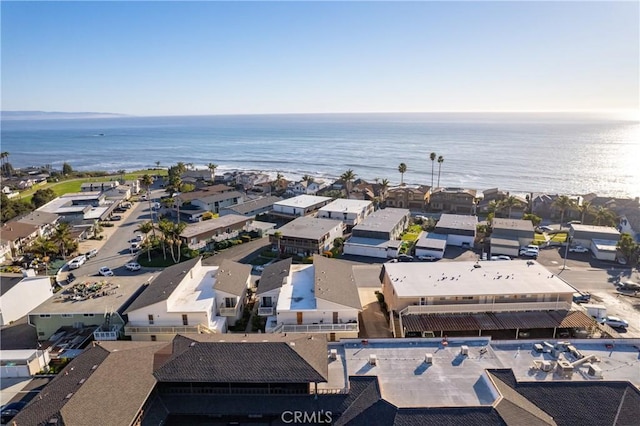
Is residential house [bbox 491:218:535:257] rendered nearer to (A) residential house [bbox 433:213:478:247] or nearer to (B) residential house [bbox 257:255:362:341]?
(A) residential house [bbox 433:213:478:247]

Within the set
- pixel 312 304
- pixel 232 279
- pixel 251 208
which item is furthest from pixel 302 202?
pixel 312 304

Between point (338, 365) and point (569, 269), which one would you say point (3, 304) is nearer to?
point (338, 365)

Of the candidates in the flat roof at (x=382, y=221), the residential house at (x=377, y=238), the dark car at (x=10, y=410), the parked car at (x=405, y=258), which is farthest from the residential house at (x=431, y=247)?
the dark car at (x=10, y=410)

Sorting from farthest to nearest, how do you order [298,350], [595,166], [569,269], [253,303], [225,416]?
[595,166], [569,269], [253,303], [298,350], [225,416]

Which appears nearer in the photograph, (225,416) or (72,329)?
(225,416)

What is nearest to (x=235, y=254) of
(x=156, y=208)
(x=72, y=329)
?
(x=72, y=329)

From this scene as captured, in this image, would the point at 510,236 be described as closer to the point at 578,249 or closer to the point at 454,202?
the point at 578,249

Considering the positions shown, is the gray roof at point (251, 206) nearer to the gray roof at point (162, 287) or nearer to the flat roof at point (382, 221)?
the flat roof at point (382, 221)
